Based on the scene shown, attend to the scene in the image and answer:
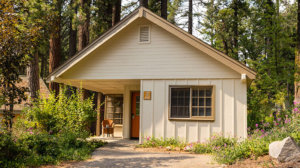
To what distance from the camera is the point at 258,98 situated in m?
16.7


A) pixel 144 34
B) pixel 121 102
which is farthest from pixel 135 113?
pixel 144 34

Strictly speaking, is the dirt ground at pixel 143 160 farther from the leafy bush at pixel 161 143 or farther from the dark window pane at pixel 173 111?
the dark window pane at pixel 173 111

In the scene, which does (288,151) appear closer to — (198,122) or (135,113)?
(198,122)

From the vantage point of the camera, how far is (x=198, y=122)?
33.6ft

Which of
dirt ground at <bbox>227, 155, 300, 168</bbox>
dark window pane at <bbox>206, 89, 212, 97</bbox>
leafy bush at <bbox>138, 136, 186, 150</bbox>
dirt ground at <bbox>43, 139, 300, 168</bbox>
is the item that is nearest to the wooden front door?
leafy bush at <bbox>138, 136, 186, 150</bbox>

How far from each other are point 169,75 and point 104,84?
3.50 metres

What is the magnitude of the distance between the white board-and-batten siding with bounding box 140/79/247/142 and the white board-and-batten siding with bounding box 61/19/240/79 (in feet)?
0.89

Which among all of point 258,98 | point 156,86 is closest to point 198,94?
point 156,86

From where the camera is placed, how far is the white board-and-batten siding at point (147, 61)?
34.0ft

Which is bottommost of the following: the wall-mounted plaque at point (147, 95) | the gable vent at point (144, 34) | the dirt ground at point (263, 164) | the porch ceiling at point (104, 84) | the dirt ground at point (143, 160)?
the dirt ground at point (143, 160)

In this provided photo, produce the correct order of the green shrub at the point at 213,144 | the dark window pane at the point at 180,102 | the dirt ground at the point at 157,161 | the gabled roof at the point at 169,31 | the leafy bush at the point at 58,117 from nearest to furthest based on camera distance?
the dirt ground at the point at 157,161 → the green shrub at the point at 213,144 → the gabled roof at the point at 169,31 → the leafy bush at the point at 58,117 → the dark window pane at the point at 180,102

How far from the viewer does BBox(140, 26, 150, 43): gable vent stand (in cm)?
1091

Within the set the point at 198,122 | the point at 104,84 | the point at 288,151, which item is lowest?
the point at 288,151

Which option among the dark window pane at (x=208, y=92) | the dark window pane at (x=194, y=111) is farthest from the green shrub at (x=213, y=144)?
the dark window pane at (x=208, y=92)
